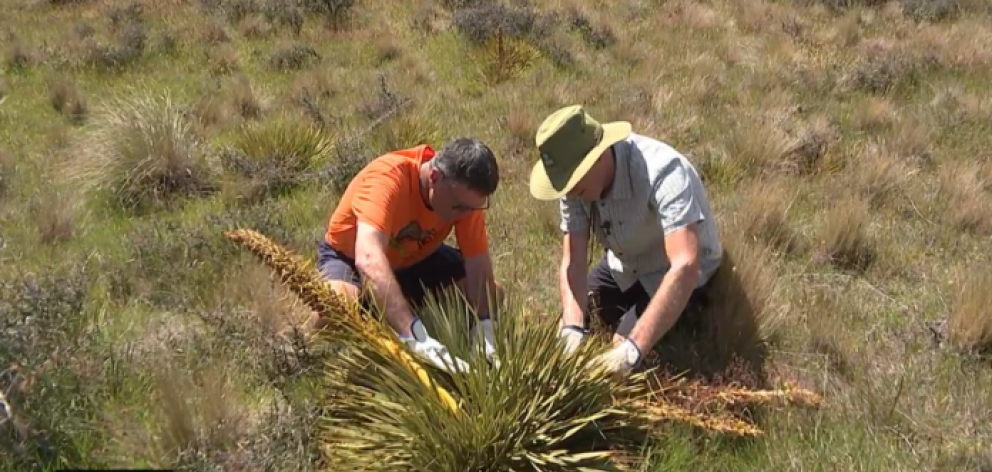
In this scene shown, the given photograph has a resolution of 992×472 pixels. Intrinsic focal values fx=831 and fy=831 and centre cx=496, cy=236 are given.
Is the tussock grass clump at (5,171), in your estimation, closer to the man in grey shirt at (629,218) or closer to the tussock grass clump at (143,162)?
the tussock grass clump at (143,162)

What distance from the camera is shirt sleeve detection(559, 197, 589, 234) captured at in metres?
3.71

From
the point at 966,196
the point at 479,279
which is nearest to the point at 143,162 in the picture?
the point at 479,279

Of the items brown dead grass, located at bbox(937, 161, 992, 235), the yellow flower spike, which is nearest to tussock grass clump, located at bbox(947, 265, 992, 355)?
brown dead grass, located at bbox(937, 161, 992, 235)

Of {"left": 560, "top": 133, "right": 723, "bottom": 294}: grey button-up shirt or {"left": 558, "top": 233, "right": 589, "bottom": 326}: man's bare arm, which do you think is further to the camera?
{"left": 558, "top": 233, "right": 589, "bottom": 326}: man's bare arm

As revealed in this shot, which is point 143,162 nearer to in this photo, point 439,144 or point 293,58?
point 439,144

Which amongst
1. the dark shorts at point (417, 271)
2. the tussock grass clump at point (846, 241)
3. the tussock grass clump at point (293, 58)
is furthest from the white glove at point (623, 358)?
the tussock grass clump at point (293, 58)

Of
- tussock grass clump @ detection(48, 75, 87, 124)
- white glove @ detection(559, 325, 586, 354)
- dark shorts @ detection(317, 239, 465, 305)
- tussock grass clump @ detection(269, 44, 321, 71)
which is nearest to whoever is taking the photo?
white glove @ detection(559, 325, 586, 354)

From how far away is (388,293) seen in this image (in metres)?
3.24

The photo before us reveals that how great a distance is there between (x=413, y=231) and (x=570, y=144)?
101cm

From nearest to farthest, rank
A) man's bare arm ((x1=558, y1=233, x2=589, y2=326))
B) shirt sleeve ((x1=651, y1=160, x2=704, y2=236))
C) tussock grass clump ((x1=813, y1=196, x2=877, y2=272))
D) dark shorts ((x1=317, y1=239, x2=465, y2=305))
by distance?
shirt sleeve ((x1=651, y1=160, x2=704, y2=236)), man's bare arm ((x1=558, y1=233, x2=589, y2=326)), dark shorts ((x1=317, y1=239, x2=465, y2=305)), tussock grass clump ((x1=813, y1=196, x2=877, y2=272))

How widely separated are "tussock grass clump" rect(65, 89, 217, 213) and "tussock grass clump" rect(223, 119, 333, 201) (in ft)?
0.88

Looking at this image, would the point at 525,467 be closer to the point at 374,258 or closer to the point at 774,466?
the point at 774,466

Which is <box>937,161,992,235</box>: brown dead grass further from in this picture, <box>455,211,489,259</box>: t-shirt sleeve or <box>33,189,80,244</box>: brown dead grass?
<box>33,189,80,244</box>: brown dead grass

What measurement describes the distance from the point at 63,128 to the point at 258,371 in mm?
5455
